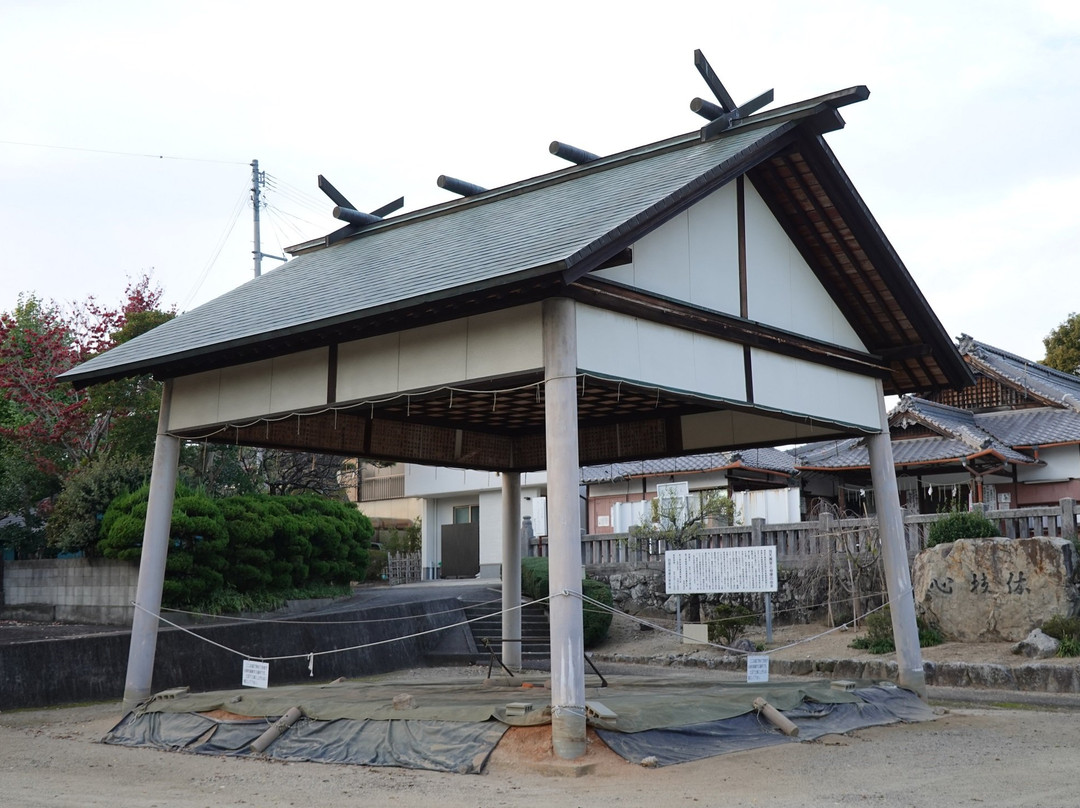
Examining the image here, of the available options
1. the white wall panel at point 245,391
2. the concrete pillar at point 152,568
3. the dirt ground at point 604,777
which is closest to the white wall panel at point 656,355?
the dirt ground at point 604,777

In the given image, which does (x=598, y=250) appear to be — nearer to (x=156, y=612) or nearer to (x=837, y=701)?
(x=837, y=701)

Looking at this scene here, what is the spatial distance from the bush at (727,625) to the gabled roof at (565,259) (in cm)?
716

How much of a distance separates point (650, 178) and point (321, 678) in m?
10.7

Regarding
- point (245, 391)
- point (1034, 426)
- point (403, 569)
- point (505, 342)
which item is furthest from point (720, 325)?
point (403, 569)

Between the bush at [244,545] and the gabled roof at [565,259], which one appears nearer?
the gabled roof at [565,259]

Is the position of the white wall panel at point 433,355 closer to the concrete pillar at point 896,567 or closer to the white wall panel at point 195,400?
the white wall panel at point 195,400

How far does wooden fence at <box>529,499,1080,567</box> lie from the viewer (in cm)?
1745

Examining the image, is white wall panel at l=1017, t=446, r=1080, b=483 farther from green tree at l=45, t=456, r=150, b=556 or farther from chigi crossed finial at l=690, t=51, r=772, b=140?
green tree at l=45, t=456, r=150, b=556

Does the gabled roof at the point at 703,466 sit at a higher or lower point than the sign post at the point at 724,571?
higher

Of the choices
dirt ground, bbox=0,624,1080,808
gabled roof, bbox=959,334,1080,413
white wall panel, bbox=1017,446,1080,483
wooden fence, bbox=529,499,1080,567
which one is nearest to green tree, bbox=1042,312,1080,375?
gabled roof, bbox=959,334,1080,413

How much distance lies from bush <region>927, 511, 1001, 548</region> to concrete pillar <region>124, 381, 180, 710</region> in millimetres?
12569

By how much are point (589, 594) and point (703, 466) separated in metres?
10.7

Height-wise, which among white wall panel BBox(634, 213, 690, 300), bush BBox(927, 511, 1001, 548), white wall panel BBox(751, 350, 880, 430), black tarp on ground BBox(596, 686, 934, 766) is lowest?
black tarp on ground BBox(596, 686, 934, 766)

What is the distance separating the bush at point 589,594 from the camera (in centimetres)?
2030
